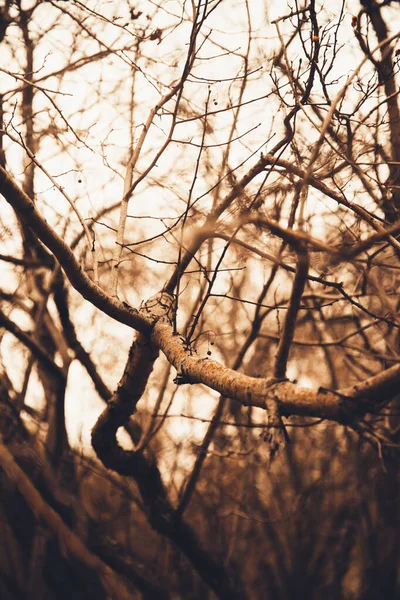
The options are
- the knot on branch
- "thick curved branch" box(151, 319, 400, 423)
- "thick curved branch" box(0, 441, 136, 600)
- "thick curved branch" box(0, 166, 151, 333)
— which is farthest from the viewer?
"thick curved branch" box(0, 441, 136, 600)

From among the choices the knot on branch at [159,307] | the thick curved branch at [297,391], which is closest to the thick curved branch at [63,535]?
the knot on branch at [159,307]

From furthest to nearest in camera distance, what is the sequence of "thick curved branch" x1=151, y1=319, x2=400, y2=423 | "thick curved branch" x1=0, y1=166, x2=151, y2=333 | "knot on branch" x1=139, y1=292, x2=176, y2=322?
1. "knot on branch" x1=139, y1=292, x2=176, y2=322
2. "thick curved branch" x1=0, y1=166, x2=151, y2=333
3. "thick curved branch" x1=151, y1=319, x2=400, y2=423

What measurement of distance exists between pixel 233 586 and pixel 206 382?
396 centimetres

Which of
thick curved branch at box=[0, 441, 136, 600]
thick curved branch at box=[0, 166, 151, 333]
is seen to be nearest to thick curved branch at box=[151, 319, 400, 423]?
thick curved branch at box=[0, 166, 151, 333]

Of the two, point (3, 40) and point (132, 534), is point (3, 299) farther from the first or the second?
point (132, 534)

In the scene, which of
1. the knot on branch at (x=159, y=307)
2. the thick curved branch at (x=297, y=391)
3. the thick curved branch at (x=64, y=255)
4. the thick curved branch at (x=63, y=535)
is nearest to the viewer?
the thick curved branch at (x=297, y=391)

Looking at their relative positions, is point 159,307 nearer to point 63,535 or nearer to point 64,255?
point 64,255

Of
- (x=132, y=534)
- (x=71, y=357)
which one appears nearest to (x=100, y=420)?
(x=71, y=357)

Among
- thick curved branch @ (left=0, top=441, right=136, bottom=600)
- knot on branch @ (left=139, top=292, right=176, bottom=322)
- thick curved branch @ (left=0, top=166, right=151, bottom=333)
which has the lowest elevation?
thick curved branch @ (left=0, top=441, right=136, bottom=600)

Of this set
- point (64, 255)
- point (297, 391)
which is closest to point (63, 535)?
point (64, 255)

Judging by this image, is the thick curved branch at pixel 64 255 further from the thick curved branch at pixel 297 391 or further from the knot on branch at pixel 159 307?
the thick curved branch at pixel 297 391

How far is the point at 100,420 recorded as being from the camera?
141 inches

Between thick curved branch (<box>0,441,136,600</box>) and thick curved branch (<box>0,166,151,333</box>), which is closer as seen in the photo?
thick curved branch (<box>0,166,151,333</box>)

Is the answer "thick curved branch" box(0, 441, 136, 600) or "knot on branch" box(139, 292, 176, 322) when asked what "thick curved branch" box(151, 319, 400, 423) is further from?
"thick curved branch" box(0, 441, 136, 600)
